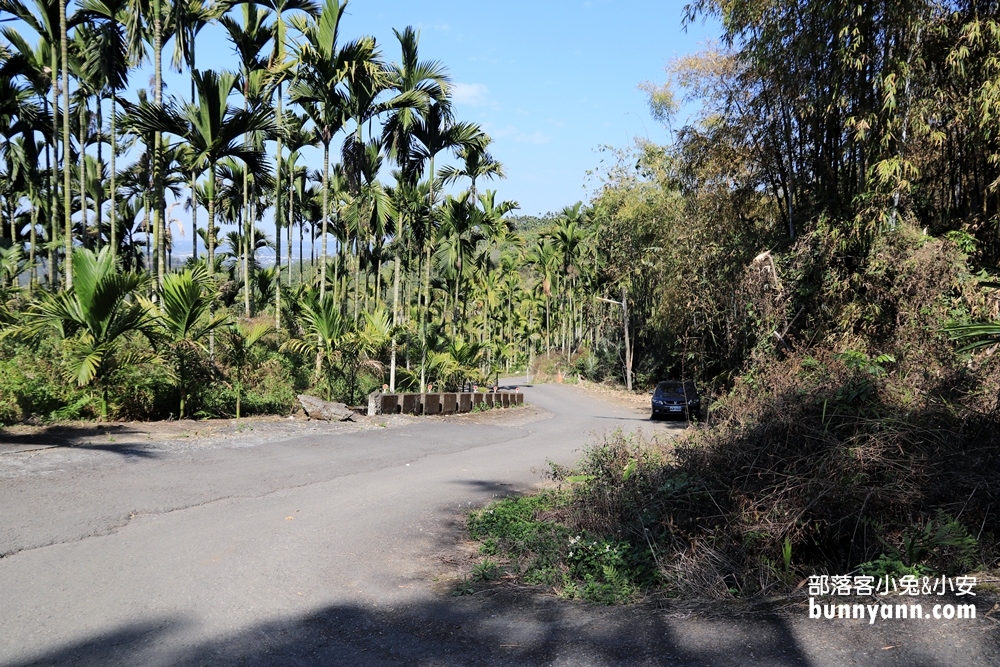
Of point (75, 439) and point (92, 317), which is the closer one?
point (75, 439)

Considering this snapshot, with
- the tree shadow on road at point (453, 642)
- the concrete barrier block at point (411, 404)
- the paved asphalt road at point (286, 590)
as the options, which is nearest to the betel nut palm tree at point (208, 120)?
the concrete barrier block at point (411, 404)

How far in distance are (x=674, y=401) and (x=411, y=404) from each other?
10.3 metres

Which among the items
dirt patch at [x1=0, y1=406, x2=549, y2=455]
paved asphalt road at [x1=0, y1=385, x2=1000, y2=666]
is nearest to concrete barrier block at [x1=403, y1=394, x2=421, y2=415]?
dirt patch at [x1=0, y1=406, x2=549, y2=455]

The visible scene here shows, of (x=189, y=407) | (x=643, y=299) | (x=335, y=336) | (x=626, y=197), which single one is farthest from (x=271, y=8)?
(x=643, y=299)

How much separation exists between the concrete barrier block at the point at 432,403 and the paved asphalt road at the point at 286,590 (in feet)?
28.7

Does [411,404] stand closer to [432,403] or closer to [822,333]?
[432,403]

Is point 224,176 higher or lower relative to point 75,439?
higher

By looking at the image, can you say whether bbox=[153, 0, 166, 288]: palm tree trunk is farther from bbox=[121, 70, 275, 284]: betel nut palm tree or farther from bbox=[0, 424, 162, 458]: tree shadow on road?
bbox=[0, 424, 162, 458]: tree shadow on road

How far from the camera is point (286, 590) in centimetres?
581

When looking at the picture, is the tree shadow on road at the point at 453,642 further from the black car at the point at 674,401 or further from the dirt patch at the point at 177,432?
the black car at the point at 674,401

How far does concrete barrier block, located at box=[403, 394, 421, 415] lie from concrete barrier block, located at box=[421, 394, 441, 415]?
22 centimetres

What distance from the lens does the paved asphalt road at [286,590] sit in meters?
4.35

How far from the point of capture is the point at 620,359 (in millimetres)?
48031

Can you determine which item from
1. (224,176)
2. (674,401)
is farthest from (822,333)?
(224,176)
